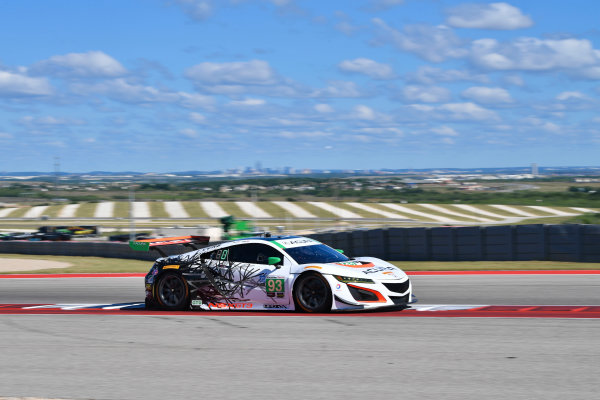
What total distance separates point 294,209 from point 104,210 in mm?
22813

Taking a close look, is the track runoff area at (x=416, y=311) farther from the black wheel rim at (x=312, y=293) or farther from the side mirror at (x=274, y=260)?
the side mirror at (x=274, y=260)

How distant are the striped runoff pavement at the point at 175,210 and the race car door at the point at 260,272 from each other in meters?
54.1

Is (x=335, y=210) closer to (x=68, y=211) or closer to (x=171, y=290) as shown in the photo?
(x=68, y=211)

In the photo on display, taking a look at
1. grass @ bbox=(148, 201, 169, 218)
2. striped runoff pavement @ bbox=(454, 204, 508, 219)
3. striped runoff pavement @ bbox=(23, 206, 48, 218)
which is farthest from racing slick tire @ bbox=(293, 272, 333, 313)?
striped runoff pavement @ bbox=(23, 206, 48, 218)

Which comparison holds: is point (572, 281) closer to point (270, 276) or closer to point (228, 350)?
point (270, 276)

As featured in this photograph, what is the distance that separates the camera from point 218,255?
12195mm

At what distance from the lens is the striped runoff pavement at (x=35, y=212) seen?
69.8 meters

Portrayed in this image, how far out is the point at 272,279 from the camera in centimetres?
1152

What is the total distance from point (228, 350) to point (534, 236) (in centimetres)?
1414

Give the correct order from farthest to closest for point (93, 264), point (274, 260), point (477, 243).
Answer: point (93, 264) < point (477, 243) < point (274, 260)

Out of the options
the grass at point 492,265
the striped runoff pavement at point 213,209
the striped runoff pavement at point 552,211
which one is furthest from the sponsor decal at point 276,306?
the striped runoff pavement at point 213,209

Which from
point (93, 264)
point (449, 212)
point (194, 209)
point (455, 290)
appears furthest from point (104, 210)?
point (455, 290)

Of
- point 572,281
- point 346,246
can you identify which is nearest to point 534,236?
point 572,281

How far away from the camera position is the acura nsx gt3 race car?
1100 cm
